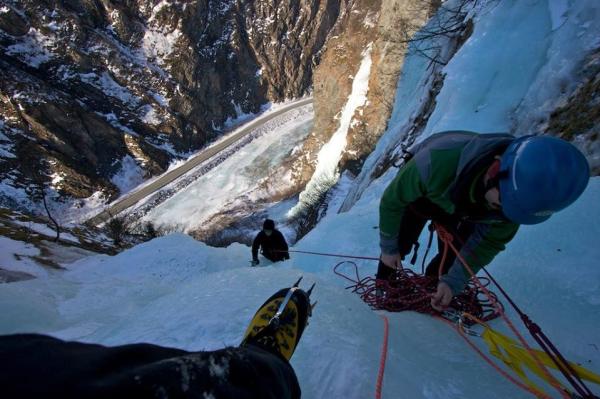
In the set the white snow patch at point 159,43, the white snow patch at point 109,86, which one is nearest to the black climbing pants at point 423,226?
the white snow patch at point 109,86

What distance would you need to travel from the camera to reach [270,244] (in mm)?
6555

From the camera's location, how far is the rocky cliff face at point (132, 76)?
31406mm

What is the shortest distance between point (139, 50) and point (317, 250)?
1575 inches

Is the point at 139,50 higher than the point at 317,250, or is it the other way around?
the point at 139,50

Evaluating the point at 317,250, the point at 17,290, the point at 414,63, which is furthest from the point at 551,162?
the point at 414,63

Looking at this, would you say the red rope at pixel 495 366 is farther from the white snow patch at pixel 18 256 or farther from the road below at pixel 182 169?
the road below at pixel 182 169

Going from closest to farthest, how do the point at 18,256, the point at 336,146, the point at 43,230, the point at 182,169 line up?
the point at 18,256, the point at 43,230, the point at 336,146, the point at 182,169

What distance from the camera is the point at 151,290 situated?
5.10 meters

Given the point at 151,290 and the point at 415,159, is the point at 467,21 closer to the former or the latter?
the point at 415,159

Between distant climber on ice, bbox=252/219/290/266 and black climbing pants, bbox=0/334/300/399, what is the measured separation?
5.07m

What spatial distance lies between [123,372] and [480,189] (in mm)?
1738

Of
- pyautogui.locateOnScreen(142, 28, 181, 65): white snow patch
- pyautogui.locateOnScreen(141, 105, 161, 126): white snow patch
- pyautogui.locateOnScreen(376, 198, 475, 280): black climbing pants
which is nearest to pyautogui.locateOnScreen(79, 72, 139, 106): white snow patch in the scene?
pyautogui.locateOnScreen(141, 105, 161, 126): white snow patch

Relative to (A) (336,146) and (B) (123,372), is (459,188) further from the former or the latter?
(A) (336,146)

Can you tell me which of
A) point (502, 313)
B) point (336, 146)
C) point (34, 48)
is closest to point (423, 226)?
point (502, 313)
